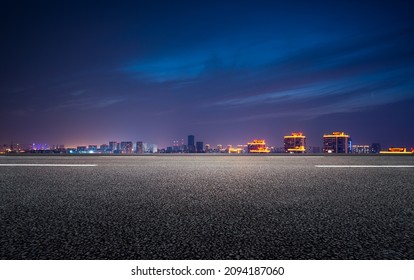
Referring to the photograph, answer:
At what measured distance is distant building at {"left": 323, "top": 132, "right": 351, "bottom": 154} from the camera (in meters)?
147

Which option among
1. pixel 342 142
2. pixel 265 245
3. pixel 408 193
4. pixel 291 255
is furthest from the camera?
pixel 342 142

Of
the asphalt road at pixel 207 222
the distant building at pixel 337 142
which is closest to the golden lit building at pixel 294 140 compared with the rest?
the distant building at pixel 337 142

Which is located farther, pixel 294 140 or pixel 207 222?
pixel 294 140

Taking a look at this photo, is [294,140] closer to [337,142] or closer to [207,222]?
[337,142]

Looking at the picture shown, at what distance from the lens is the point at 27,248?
1994mm

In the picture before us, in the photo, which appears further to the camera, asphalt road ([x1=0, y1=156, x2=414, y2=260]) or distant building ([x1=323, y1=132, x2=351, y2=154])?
distant building ([x1=323, y1=132, x2=351, y2=154])

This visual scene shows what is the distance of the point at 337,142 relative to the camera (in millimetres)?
156875

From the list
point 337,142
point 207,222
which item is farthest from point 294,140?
point 207,222

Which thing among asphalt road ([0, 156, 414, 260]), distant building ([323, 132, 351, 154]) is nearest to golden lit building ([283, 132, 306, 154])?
distant building ([323, 132, 351, 154])

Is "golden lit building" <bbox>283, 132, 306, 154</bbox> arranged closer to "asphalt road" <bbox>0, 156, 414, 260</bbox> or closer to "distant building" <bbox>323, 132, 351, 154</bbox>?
"distant building" <bbox>323, 132, 351, 154</bbox>
